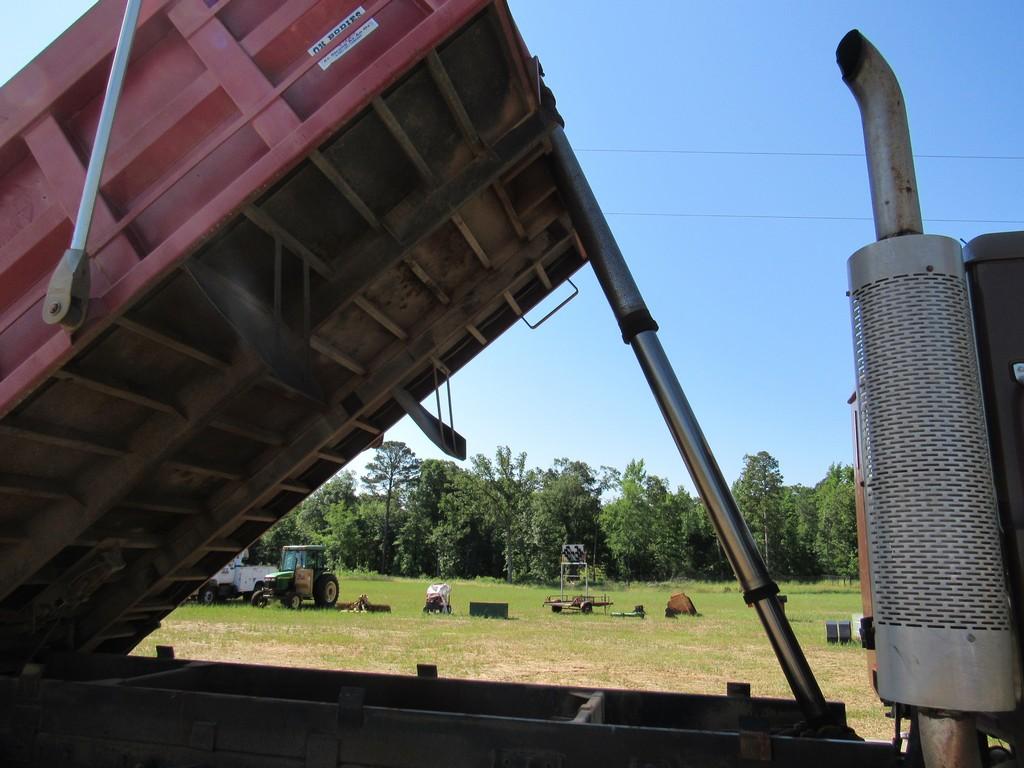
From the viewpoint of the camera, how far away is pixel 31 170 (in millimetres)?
3010

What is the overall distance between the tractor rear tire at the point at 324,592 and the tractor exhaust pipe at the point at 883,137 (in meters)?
24.2

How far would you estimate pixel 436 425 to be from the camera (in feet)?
16.5

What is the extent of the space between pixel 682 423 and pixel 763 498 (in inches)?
2713

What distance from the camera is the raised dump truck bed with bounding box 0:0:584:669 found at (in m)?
2.79

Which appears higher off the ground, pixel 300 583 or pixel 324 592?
pixel 300 583

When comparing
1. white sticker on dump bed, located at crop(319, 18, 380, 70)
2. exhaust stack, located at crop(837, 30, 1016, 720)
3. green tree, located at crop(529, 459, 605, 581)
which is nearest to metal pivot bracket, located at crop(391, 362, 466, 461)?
white sticker on dump bed, located at crop(319, 18, 380, 70)

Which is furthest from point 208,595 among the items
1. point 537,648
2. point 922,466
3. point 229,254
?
point 922,466

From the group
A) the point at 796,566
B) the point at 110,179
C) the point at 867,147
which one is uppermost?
the point at 110,179

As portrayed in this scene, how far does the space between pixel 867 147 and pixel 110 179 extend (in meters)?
2.83

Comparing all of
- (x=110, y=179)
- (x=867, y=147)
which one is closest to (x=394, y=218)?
(x=110, y=179)

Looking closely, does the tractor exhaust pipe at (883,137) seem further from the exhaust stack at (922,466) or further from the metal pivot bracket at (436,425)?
the metal pivot bracket at (436,425)

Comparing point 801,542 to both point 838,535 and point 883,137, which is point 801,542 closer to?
point 838,535

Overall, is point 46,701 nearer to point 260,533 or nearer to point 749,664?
point 260,533

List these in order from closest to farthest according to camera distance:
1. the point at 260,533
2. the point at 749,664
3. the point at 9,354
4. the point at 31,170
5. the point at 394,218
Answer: the point at 9,354 < the point at 31,170 < the point at 394,218 < the point at 260,533 < the point at 749,664
